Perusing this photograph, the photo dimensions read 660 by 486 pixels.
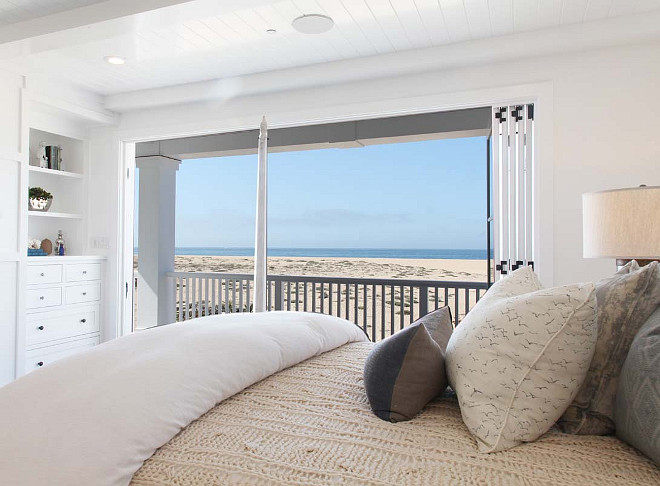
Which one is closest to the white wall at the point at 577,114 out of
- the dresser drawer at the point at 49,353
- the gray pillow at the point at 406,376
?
the gray pillow at the point at 406,376

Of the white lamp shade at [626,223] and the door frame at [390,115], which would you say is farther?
the door frame at [390,115]

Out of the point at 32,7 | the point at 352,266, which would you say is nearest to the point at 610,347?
the point at 32,7

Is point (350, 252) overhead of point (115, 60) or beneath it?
beneath

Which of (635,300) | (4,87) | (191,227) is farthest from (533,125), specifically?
(191,227)

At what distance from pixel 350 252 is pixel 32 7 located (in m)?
10.7

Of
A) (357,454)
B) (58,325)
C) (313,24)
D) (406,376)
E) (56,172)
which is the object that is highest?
(313,24)

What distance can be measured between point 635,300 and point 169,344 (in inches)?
45.1

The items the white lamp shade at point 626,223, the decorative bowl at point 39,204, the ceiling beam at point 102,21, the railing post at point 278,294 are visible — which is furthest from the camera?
the railing post at point 278,294

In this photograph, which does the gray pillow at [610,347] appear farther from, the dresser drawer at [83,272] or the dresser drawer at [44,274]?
the dresser drawer at [83,272]

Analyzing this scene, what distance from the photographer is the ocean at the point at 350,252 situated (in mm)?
11805

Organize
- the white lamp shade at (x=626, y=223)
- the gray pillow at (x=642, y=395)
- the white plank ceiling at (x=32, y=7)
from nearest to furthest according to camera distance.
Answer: the gray pillow at (x=642, y=395), the white lamp shade at (x=626, y=223), the white plank ceiling at (x=32, y=7)

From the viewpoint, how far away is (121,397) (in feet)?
3.20

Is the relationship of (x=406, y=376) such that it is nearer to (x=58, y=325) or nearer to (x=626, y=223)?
(x=626, y=223)

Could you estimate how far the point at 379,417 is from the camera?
1.08 meters
